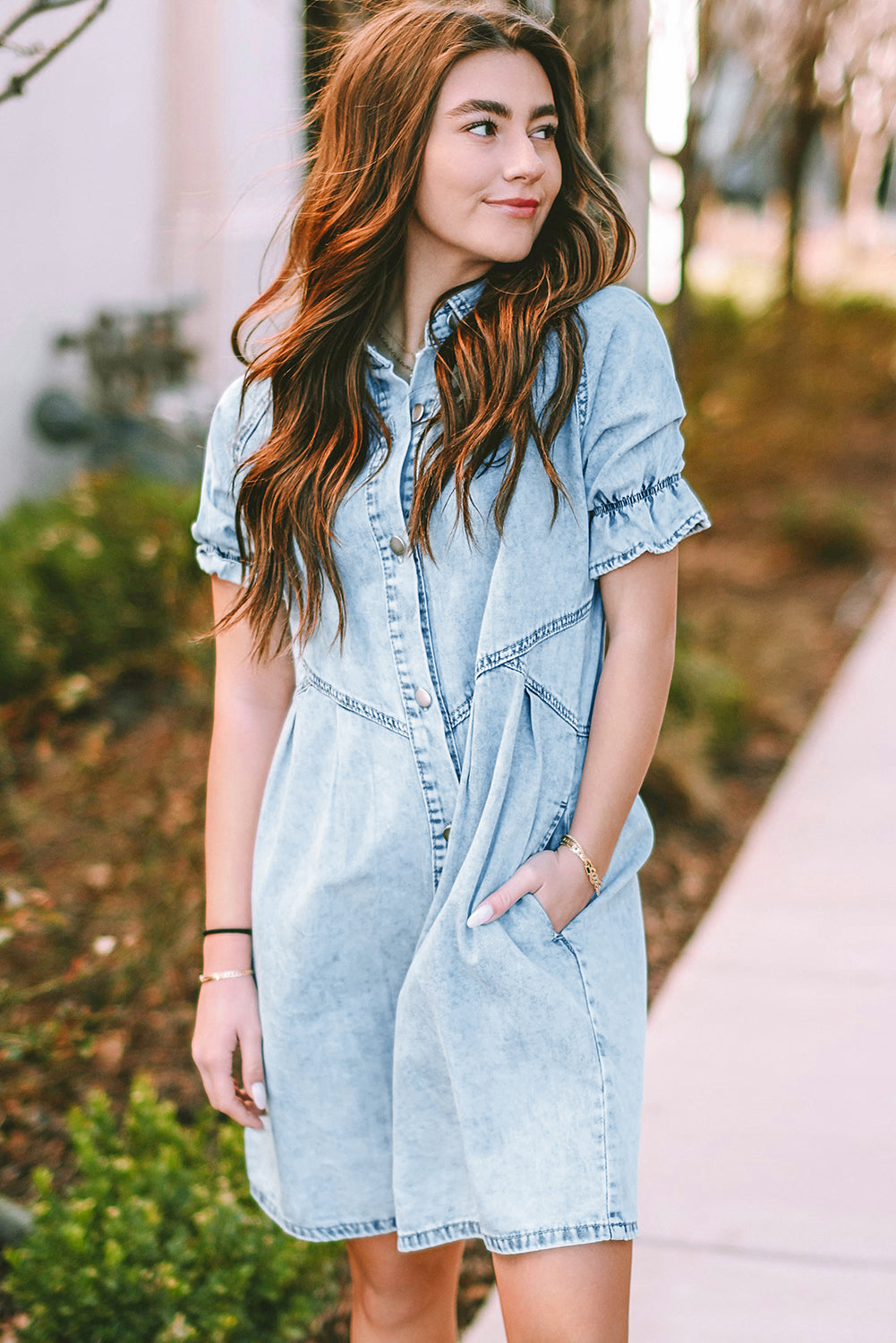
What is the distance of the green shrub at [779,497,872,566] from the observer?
7703 millimetres

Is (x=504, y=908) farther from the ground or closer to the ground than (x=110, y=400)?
farther from the ground

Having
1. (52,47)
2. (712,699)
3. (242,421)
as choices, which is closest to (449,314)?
(242,421)

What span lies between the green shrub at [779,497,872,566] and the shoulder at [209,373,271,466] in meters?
6.35

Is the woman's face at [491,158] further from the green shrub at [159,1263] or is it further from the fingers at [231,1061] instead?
the green shrub at [159,1263]

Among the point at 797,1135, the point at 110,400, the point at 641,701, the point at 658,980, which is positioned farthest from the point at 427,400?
the point at 110,400

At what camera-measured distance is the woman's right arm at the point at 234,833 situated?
1753 mm

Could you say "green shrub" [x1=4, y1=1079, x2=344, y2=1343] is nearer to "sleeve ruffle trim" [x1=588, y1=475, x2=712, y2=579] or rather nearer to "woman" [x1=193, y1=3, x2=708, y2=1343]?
"woman" [x1=193, y1=3, x2=708, y2=1343]

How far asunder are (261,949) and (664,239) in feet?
33.4

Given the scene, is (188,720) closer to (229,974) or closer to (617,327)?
(229,974)

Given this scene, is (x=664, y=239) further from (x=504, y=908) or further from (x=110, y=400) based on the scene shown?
(x=504, y=908)

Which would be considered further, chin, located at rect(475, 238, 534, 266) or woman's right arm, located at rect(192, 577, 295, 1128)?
woman's right arm, located at rect(192, 577, 295, 1128)

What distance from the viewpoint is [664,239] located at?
1103cm

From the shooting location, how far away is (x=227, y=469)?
1784 mm

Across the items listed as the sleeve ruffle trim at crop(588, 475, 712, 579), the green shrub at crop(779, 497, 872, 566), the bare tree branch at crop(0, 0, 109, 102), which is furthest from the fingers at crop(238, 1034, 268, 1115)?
the green shrub at crop(779, 497, 872, 566)
